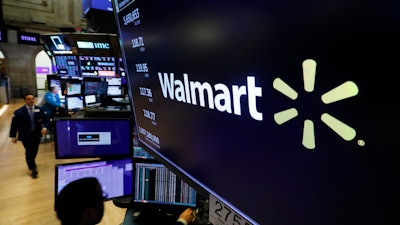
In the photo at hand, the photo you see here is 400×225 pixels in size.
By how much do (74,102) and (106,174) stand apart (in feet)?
19.5

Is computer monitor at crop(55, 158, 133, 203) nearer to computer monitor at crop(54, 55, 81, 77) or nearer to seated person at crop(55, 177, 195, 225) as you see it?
seated person at crop(55, 177, 195, 225)

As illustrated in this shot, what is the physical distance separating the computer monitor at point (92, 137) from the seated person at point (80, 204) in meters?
0.55

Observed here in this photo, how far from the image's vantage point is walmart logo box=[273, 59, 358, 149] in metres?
Result: 0.42

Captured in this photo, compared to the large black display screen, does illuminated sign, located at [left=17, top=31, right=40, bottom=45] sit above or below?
above

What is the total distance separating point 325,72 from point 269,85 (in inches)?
5.3

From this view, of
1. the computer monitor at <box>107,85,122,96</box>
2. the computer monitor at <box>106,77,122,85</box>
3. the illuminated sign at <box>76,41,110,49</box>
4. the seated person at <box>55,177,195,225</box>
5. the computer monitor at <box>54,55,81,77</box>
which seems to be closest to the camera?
the seated person at <box>55,177,195,225</box>

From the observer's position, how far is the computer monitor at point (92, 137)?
1742mm

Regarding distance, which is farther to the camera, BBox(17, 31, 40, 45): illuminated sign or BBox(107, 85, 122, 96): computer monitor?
BBox(17, 31, 40, 45): illuminated sign

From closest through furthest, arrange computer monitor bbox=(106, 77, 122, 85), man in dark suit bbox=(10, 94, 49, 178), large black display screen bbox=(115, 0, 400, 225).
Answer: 1. large black display screen bbox=(115, 0, 400, 225)
2. man in dark suit bbox=(10, 94, 49, 178)
3. computer monitor bbox=(106, 77, 122, 85)

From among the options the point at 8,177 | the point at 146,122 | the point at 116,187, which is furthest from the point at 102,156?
the point at 8,177

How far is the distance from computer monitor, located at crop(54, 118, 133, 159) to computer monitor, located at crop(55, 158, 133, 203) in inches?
2.7

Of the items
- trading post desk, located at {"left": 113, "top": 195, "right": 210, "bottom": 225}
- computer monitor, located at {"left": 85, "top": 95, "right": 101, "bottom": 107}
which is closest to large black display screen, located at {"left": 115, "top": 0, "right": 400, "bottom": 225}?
trading post desk, located at {"left": 113, "top": 195, "right": 210, "bottom": 225}

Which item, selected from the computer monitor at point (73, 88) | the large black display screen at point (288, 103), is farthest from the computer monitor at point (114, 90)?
the large black display screen at point (288, 103)

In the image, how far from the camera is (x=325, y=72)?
1.45ft
